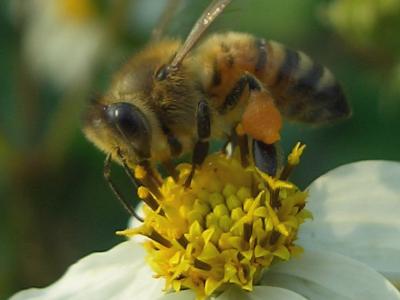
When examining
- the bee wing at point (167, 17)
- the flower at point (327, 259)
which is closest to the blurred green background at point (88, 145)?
the bee wing at point (167, 17)

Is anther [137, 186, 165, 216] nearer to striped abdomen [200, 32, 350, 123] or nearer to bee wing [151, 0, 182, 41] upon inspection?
striped abdomen [200, 32, 350, 123]

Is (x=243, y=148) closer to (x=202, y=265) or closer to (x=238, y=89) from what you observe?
(x=238, y=89)

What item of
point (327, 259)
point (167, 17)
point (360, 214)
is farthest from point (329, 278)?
point (167, 17)

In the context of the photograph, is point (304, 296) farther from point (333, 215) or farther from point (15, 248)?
point (15, 248)

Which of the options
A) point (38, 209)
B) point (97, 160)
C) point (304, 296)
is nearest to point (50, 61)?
point (97, 160)

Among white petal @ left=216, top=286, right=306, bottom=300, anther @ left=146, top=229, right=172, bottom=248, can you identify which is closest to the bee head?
anther @ left=146, top=229, right=172, bottom=248
